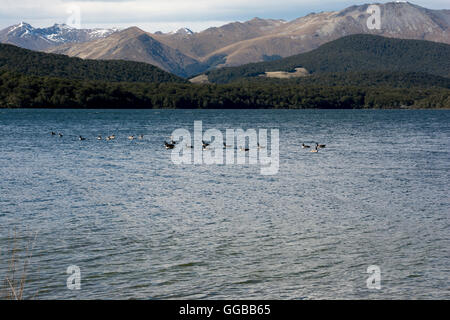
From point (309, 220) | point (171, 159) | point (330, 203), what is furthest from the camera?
point (171, 159)

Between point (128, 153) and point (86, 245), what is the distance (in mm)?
34362

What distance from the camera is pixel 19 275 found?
14453 mm

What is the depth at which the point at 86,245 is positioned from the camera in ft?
57.7

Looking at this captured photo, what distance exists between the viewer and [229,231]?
64.6 ft

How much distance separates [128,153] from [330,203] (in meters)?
29.7

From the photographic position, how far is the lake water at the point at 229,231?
14195mm

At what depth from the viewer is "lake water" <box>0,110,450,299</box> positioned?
1420 cm
